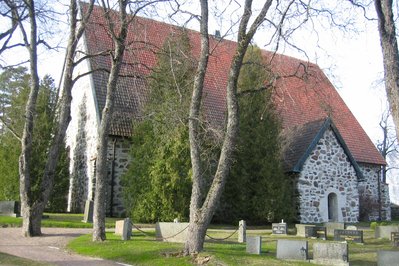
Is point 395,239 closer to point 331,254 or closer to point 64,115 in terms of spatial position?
point 331,254

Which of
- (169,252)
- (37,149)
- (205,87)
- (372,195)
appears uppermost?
(205,87)

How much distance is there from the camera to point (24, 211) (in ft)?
48.7

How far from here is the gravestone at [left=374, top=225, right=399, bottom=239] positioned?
53.0 ft

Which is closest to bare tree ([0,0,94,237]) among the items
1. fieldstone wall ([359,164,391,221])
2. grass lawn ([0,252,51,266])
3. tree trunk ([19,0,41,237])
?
tree trunk ([19,0,41,237])

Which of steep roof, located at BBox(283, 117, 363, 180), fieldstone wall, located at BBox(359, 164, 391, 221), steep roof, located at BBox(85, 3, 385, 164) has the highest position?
steep roof, located at BBox(85, 3, 385, 164)

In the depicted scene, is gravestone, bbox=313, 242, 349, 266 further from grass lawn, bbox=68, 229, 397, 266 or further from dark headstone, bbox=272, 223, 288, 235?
dark headstone, bbox=272, 223, 288, 235

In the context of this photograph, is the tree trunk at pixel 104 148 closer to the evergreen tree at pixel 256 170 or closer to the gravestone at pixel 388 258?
the gravestone at pixel 388 258

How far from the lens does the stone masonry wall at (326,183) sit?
22.3 metres

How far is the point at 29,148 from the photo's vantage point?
15609 millimetres

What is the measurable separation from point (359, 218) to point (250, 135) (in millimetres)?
9594

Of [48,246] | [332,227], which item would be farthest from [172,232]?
[332,227]

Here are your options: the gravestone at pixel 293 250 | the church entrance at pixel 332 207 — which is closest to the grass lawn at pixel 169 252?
the gravestone at pixel 293 250

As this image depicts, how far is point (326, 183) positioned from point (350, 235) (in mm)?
8212

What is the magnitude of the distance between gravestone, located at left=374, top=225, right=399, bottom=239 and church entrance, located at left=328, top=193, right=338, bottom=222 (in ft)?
22.6
